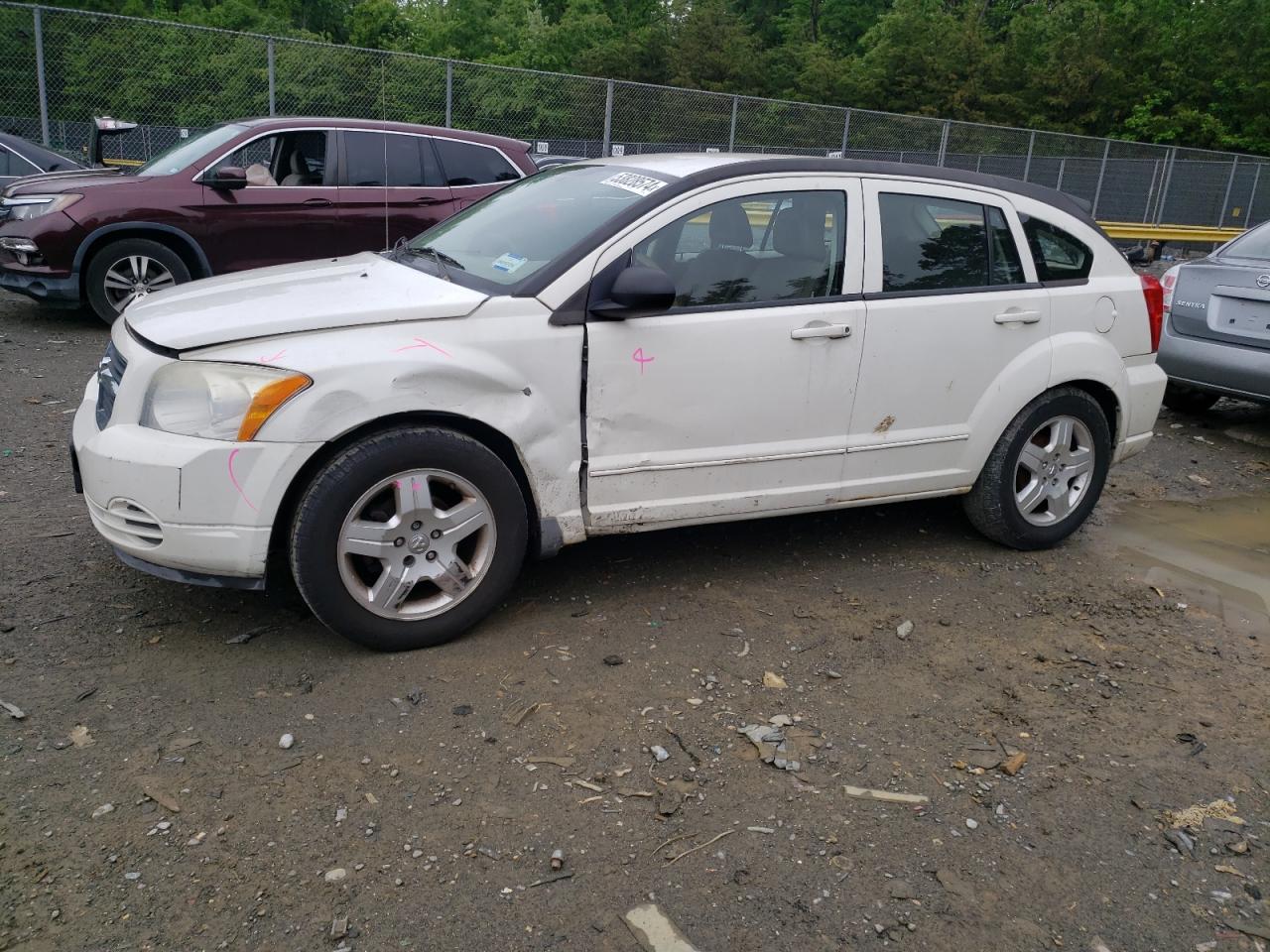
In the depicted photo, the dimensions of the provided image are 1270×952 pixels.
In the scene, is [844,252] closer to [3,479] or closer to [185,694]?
[185,694]

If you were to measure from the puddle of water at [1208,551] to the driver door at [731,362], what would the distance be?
5.85 ft

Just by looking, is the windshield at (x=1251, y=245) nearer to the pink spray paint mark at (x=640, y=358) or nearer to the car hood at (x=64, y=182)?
the pink spray paint mark at (x=640, y=358)

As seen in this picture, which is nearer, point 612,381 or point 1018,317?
point 612,381

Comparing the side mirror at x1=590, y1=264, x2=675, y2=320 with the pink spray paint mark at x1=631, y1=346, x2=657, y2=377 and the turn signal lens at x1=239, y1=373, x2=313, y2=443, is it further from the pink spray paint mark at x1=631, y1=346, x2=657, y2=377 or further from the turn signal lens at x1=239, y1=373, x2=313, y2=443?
the turn signal lens at x1=239, y1=373, x2=313, y2=443

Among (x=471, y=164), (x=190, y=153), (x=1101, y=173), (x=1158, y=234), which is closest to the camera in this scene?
(x=190, y=153)

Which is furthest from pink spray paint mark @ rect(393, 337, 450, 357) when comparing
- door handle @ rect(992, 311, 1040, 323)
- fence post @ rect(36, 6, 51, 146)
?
fence post @ rect(36, 6, 51, 146)

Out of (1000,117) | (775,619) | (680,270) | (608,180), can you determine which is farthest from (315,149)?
(1000,117)

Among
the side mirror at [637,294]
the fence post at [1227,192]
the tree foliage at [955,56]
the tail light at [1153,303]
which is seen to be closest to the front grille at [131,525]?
the side mirror at [637,294]

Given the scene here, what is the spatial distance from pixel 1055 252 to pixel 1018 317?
0.45 meters

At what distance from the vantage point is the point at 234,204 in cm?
883

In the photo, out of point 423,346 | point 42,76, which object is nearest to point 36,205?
point 42,76

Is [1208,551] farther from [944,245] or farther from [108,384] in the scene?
[108,384]

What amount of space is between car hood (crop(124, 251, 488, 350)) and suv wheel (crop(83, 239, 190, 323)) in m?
5.02

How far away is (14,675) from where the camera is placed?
3479 mm
